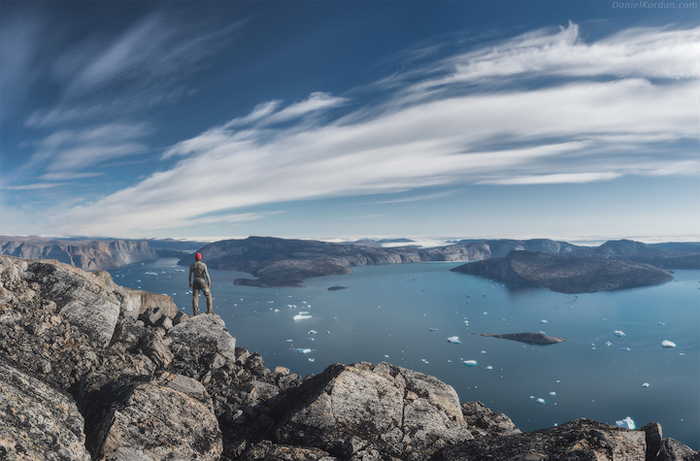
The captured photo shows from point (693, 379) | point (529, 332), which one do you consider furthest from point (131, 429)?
point (529, 332)

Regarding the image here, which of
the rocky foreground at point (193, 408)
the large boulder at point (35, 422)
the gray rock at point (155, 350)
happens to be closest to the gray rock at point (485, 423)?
the rocky foreground at point (193, 408)

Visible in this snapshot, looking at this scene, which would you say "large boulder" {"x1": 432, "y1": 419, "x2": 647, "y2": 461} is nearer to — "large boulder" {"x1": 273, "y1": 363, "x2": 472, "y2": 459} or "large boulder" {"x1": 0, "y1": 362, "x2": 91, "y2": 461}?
"large boulder" {"x1": 273, "y1": 363, "x2": 472, "y2": 459}

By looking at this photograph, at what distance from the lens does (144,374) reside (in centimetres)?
805

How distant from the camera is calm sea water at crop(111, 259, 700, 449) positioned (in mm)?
40438

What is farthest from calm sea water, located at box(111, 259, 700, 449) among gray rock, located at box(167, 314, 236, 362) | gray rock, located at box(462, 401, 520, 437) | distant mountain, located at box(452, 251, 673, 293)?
gray rock, located at box(167, 314, 236, 362)

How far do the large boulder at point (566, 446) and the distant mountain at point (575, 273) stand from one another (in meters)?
145

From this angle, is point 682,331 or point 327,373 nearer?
point 327,373

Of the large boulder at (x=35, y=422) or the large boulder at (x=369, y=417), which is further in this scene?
the large boulder at (x=369, y=417)

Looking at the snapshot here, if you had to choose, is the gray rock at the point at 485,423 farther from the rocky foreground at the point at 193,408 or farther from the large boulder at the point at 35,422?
the large boulder at the point at 35,422

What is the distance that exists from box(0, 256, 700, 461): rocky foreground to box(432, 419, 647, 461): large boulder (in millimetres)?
22

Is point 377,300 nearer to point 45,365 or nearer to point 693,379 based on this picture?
point 693,379

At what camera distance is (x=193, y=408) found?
6.62m

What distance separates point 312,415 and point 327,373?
68.2 inches

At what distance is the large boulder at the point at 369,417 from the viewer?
21.0 ft
